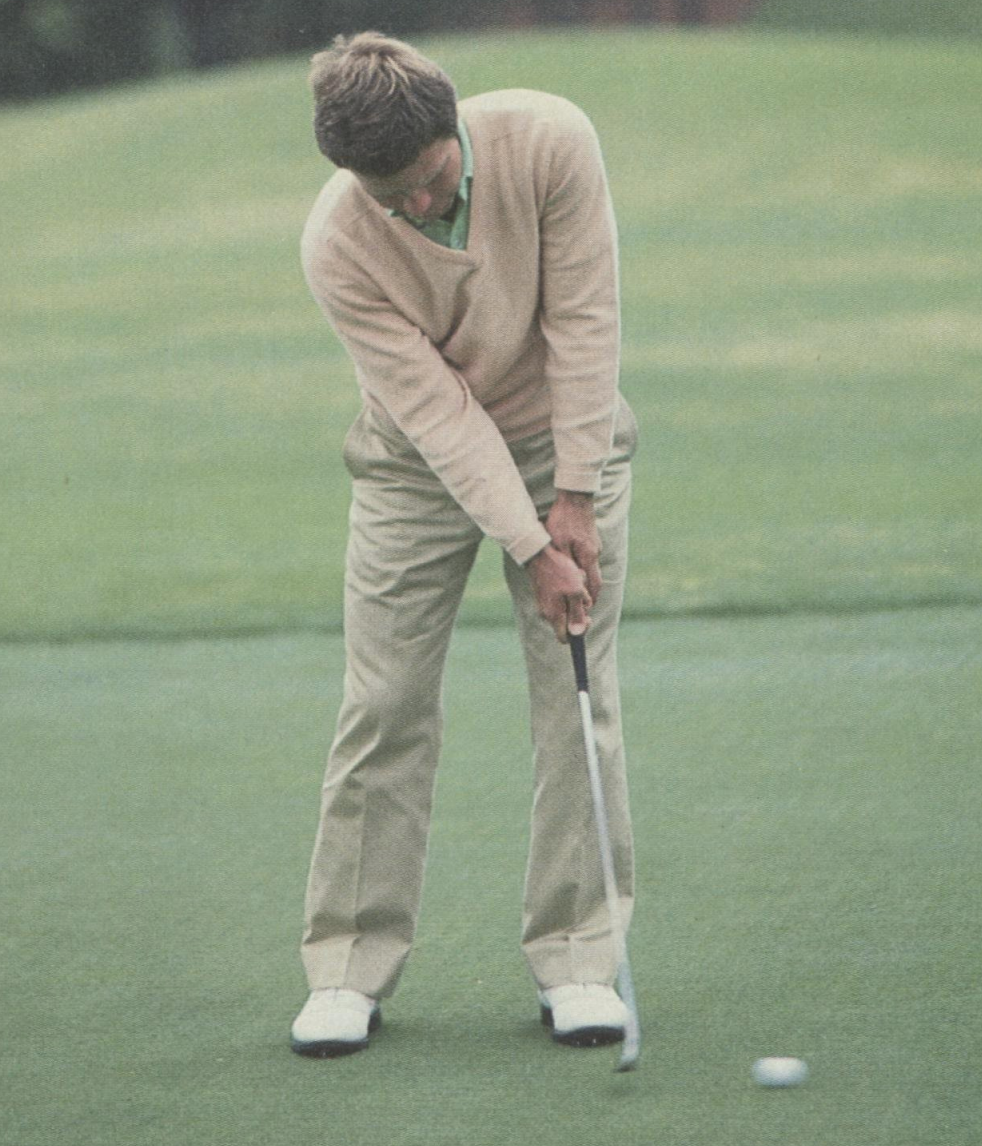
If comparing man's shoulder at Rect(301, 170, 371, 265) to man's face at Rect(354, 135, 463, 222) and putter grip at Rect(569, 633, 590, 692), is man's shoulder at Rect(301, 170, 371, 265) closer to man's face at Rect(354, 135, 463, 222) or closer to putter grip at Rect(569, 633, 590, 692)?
man's face at Rect(354, 135, 463, 222)

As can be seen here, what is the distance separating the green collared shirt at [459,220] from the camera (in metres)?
3.01

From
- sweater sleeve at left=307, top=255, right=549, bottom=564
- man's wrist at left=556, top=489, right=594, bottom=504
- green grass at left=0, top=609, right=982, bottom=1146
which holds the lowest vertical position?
green grass at left=0, top=609, right=982, bottom=1146

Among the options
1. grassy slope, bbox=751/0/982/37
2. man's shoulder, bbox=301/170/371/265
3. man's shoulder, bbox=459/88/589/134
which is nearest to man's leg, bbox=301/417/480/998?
man's shoulder, bbox=301/170/371/265

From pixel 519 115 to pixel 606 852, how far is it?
1150 millimetres

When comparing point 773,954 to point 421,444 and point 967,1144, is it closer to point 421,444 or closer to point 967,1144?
point 967,1144

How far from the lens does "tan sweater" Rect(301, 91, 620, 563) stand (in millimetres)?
3047

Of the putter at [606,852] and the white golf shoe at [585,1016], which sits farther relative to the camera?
the white golf shoe at [585,1016]

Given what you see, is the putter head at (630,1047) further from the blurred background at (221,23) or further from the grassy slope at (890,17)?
the blurred background at (221,23)

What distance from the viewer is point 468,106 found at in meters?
3.10

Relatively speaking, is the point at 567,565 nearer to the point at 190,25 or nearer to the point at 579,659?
the point at 579,659

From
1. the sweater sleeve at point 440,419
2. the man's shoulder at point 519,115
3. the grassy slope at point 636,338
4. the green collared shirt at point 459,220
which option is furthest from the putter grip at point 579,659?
the grassy slope at point 636,338

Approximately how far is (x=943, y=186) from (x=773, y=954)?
57.6 feet

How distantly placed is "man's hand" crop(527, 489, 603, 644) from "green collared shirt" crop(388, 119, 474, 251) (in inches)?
16.4

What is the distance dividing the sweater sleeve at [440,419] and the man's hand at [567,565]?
4 centimetres
